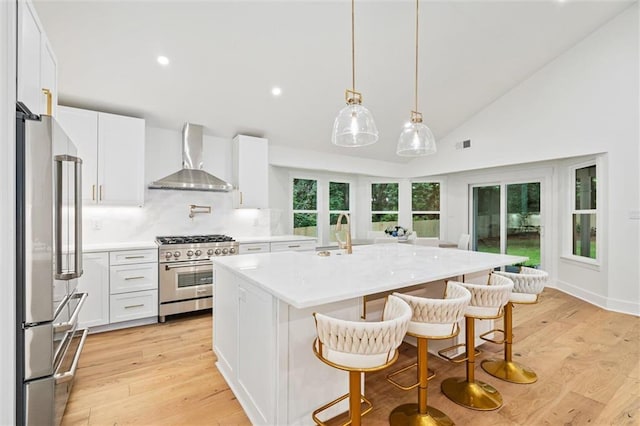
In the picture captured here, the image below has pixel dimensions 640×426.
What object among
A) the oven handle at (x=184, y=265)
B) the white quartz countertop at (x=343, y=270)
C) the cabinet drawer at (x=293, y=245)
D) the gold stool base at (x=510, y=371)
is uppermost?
the white quartz countertop at (x=343, y=270)

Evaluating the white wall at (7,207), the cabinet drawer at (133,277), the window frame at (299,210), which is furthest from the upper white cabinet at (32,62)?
the window frame at (299,210)

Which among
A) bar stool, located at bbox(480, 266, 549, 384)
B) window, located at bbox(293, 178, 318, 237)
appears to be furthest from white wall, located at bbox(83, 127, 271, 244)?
bar stool, located at bbox(480, 266, 549, 384)

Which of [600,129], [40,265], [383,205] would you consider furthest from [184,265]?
[600,129]

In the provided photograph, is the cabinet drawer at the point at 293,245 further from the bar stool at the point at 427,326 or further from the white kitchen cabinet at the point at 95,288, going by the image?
the bar stool at the point at 427,326

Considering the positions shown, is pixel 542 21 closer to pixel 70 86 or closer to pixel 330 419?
pixel 330 419

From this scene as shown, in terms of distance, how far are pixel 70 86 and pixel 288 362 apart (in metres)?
3.50

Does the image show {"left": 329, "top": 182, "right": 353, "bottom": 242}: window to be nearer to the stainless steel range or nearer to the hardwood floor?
the stainless steel range

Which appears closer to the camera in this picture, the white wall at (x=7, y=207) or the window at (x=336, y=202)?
the white wall at (x=7, y=207)

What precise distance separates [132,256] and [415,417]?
3.15m

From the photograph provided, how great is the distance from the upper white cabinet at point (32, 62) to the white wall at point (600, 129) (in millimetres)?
5635

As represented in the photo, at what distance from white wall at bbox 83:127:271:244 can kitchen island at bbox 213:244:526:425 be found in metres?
2.24

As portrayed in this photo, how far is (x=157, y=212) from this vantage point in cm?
402

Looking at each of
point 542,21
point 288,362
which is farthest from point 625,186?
point 288,362

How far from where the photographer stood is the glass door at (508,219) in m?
5.34
